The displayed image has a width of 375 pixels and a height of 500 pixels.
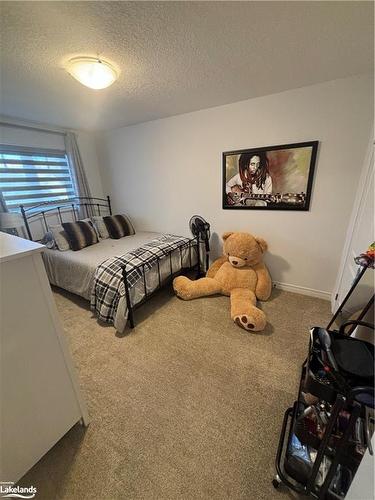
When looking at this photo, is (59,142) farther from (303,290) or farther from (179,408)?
(303,290)

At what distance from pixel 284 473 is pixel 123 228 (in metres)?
3.32

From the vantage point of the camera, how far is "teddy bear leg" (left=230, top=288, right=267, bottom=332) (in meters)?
1.99

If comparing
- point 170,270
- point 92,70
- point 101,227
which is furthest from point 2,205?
point 170,270

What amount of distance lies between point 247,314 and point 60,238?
8.66ft

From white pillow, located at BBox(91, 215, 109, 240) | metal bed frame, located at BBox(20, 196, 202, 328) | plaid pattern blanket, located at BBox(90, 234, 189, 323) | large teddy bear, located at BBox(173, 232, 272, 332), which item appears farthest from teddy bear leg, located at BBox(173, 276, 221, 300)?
white pillow, located at BBox(91, 215, 109, 240)

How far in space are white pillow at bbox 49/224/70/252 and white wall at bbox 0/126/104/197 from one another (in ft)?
4.35

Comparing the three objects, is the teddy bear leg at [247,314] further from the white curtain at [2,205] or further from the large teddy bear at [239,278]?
the white curtain at [2,205]

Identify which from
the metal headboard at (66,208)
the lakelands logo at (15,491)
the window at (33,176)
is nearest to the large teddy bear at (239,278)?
the lakelands logo at (15,491)

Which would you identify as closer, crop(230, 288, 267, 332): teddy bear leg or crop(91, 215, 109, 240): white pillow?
crop(230, 288, 267, 332): teddy bear leg

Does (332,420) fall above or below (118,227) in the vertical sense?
below

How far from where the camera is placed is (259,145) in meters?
2.45

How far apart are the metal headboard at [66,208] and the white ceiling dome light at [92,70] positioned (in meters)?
2.09

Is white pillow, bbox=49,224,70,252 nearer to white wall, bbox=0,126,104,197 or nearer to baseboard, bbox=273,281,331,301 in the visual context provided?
white wall, bbox=0,126,104,197

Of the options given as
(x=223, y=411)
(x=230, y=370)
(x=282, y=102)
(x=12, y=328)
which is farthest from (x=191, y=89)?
(x=223, y=411)
